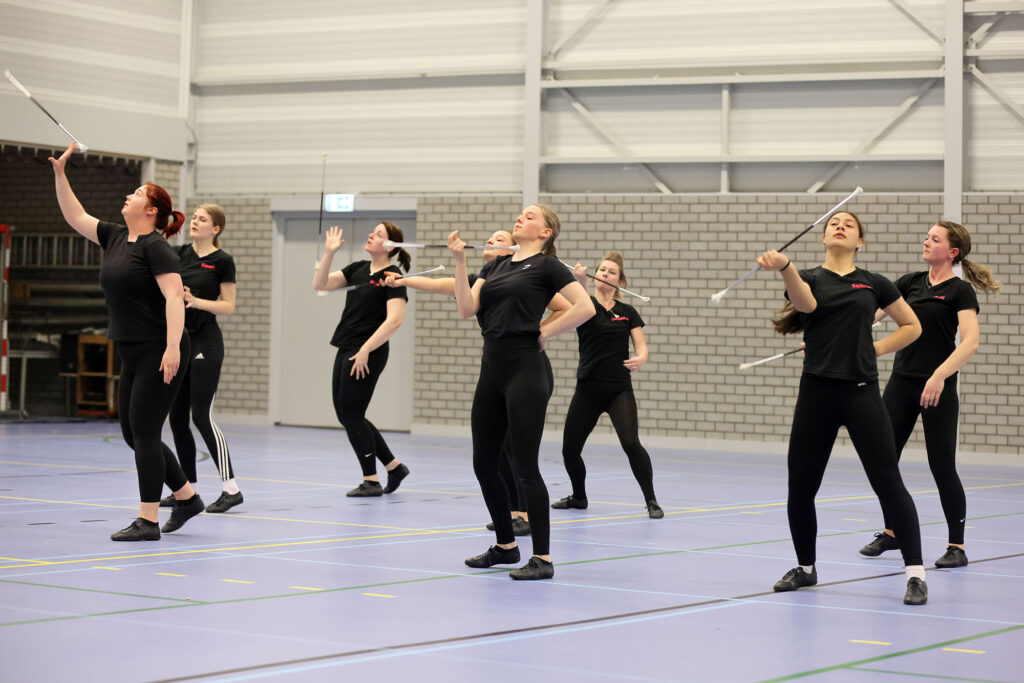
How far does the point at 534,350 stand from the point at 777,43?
1044cm

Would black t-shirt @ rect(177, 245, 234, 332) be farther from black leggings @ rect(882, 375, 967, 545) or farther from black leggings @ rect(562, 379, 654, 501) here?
black leggings @ rect(882, 375, 967, 545)

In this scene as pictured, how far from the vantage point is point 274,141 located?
1748cm

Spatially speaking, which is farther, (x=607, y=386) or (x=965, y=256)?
(x=607, y=386)

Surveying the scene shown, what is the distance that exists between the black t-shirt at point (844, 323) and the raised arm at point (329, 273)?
11.7ft

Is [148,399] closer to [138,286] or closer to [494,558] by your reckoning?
[138,286]

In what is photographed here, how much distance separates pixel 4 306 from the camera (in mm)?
16516

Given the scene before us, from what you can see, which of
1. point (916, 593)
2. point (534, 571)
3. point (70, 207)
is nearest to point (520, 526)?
point (534, 571)

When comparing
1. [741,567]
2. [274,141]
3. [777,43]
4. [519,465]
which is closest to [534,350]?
[519,465]

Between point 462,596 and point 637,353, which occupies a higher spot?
point 637,353

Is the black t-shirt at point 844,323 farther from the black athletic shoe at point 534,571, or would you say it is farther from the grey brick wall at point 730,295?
the grey brick wall at point 730,295

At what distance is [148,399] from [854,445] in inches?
134

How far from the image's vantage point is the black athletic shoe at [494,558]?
6062 millimetres

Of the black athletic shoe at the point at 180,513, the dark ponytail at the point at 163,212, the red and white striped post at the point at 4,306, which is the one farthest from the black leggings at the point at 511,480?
the red and white striped post at the point at 4,306

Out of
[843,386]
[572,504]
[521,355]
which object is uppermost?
[521,355]
